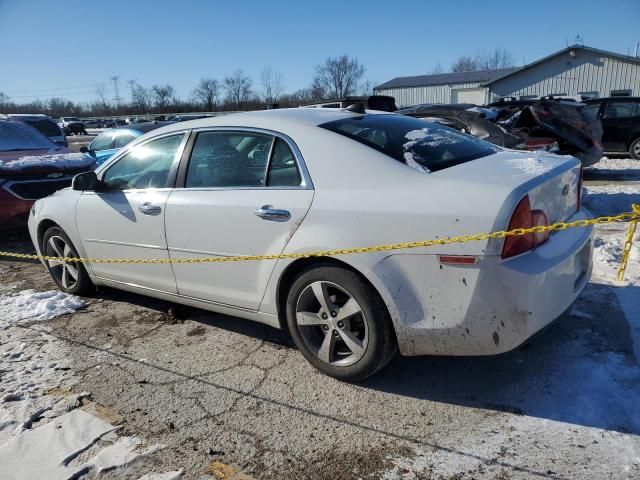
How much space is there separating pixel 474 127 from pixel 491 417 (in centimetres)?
647

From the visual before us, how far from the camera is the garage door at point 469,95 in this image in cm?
3950

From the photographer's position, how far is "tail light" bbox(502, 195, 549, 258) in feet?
7.87

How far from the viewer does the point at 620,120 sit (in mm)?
12484

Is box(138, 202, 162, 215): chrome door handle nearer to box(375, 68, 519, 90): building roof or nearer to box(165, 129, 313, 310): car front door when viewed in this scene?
box(165, 129, 313, 310): car front door

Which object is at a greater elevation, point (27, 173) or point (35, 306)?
point (27, 173)

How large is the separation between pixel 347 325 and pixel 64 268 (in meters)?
3.27

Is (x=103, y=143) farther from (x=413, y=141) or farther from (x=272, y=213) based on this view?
(x=413, y=141)

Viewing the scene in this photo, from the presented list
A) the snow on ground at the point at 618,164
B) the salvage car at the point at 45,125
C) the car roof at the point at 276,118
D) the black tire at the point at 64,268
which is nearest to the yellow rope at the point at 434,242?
the car roof at the point at 276,118

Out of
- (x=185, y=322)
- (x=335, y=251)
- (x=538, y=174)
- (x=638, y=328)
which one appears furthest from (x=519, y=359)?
(x=185, y=322)

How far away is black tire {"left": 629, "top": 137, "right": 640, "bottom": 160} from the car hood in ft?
41.3

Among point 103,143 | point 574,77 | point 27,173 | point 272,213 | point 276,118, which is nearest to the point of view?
point 272,213

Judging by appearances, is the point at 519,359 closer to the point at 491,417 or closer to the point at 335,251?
the point at 491,417

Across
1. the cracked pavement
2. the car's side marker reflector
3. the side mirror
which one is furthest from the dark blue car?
the car's side marker reflector

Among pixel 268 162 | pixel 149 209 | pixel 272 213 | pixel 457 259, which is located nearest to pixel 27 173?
pixel 149 209
